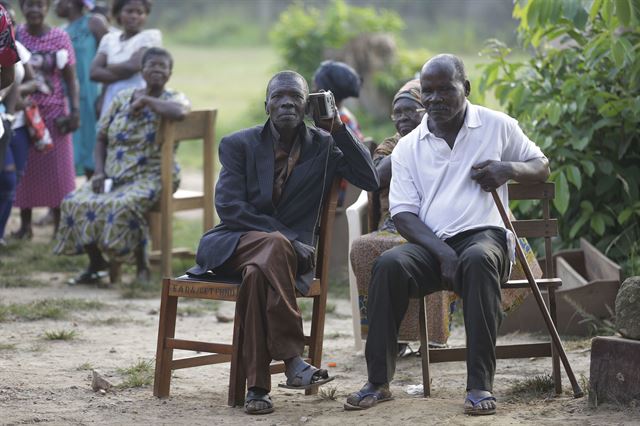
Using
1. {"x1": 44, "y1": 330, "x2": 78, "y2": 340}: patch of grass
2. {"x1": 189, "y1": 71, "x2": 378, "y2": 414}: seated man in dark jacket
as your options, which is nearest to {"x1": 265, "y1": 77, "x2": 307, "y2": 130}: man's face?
{"x1": 189, "y1": 71, "x2": 378, "y2": 414}: seated man in dark jacket

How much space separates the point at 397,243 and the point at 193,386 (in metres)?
1.29

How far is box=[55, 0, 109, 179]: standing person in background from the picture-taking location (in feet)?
33.8

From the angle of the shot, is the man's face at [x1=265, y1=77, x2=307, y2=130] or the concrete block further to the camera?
the man's face at [x1=265, y1=77, x2=307, y2=130]

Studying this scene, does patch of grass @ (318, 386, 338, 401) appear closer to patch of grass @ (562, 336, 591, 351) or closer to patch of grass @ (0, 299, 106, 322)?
patch of grass @ (562, 336, 591, 351)

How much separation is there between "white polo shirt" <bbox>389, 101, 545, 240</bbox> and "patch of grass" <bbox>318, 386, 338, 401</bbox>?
2.98 ft

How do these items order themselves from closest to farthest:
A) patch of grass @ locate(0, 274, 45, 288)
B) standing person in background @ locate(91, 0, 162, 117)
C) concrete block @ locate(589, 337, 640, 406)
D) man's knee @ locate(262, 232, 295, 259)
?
1. concrete block @ locate(589, 337, 640, 406)
2. man's knee @ locate(262, 232, 295, 259)
3. patch of grass @ locate(0, 274, 45, 288)
4. standing person in background @ locate(91, 0, 162, 117)

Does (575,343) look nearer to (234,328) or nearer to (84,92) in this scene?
(234,328)

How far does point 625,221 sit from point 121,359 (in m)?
Answer: 3.33

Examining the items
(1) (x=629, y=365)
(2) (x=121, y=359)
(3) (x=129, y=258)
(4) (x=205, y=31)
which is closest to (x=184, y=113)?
(3) (x=129, y=258)

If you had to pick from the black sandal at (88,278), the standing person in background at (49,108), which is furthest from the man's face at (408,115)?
the standing person in background at (49,108)

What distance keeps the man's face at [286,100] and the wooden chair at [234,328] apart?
0.44 meters

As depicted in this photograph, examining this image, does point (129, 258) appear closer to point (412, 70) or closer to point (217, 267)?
point (217, 267)

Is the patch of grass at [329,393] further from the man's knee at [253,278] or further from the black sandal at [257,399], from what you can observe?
the man's knee at [253,278]

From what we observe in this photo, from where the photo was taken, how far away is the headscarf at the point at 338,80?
7.72 m
